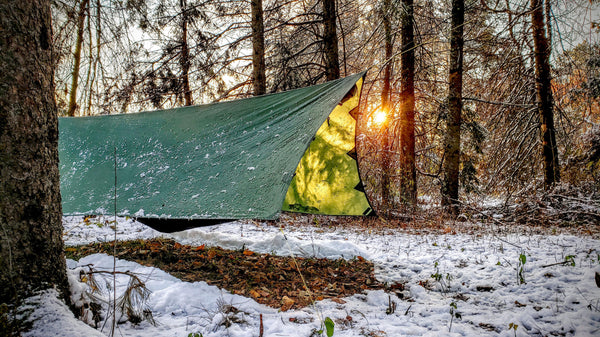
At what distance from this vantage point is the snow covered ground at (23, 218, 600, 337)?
1.62 metres

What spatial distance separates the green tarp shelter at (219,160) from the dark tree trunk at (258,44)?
2.01 meters

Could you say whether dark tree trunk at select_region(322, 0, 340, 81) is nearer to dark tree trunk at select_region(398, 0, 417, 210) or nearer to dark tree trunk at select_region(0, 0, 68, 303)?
dark tree trunk at select_region(398, 0, 417, 210)

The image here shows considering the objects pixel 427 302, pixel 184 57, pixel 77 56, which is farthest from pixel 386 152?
pixel 77 56

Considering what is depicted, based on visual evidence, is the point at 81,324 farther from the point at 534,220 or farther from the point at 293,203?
the point at 534,220

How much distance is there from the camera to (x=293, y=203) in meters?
3.59

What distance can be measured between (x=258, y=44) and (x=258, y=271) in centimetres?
373

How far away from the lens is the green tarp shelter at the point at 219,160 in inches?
81.9

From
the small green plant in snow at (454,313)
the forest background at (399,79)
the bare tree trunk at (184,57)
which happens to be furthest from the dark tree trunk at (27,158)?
the bare tree trunk at (184,57)

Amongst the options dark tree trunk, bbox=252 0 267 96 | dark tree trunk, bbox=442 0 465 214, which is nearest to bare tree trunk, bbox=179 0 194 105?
dark tree trunk, bbox=252 0 267 96

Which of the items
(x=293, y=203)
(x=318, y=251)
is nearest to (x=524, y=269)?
(x=318, y=251)

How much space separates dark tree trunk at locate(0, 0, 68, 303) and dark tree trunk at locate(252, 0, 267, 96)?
3.73m

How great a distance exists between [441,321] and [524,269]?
120 centimetres

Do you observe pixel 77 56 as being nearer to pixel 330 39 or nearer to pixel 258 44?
pixel 258 44

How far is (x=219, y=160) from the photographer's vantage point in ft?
7.94
